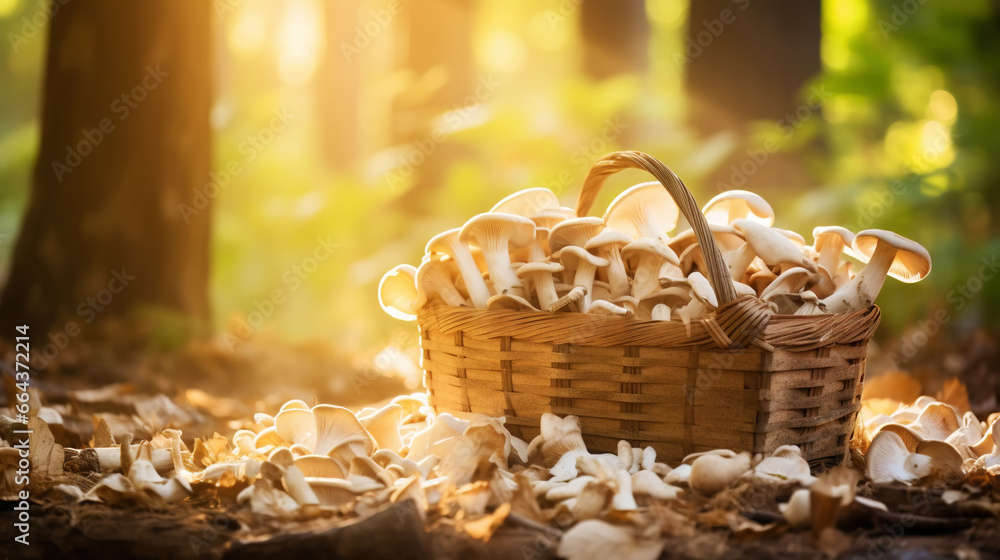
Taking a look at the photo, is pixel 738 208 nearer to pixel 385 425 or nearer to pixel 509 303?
pixel 509 303

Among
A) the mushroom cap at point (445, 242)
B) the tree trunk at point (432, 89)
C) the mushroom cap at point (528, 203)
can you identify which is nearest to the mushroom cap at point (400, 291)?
the mushroom cap at point (445, 242)

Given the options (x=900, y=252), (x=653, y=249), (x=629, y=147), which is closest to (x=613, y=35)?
(x=629, y=147)

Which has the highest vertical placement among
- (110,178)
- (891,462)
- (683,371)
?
(110,178)

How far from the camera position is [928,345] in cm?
455

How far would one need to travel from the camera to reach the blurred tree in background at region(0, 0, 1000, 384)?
5082 mm

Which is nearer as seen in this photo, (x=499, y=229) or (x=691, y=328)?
(x=691, y=328)

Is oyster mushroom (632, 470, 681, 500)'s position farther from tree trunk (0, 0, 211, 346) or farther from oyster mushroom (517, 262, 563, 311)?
tree trunk (0, 0, 211, 346)

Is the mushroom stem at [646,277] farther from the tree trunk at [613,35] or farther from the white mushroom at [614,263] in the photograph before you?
A: the tree trunk at [613,35]

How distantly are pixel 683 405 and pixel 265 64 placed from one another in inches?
931

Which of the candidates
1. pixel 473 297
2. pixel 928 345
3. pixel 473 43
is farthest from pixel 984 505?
pixel 473 43

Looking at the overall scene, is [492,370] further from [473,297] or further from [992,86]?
[992,86]

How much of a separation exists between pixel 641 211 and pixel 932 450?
1126 mm

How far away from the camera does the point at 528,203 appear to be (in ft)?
7.89

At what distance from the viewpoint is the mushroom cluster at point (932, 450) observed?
1.91 metres
